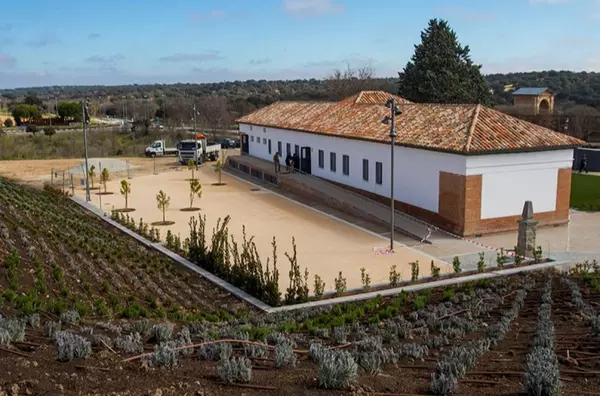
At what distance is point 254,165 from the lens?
129ft

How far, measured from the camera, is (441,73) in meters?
46.6

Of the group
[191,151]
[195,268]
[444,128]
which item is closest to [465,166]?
[444,128]

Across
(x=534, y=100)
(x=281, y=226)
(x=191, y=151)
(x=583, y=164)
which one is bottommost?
A: (x=281, y=226)

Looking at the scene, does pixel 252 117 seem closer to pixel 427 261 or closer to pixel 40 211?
pixel 40 211

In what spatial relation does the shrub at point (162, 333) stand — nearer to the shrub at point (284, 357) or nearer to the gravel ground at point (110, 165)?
the shrub at point (284, 357)

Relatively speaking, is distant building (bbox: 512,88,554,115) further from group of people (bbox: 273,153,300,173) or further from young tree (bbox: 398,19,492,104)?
group of people (bbox: 273,153,300,173)

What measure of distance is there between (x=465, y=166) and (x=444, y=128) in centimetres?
336

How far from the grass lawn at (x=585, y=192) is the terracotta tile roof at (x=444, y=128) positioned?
4384 millimetres

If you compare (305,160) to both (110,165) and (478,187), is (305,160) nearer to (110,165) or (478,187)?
(478,187)

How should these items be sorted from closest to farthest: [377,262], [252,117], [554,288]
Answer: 1. [554,288]
2. [377,262]
3. [252,117]

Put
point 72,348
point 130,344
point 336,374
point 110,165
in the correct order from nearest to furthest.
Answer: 1. point 336,374
2. point 72,348
3. point 130,344
4. point 110,165

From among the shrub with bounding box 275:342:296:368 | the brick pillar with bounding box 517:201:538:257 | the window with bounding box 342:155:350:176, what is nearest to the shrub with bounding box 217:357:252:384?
the shrub with bounding box 275:342:296:368

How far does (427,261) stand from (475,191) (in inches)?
164

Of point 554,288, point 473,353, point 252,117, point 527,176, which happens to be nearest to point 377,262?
point 554,288
